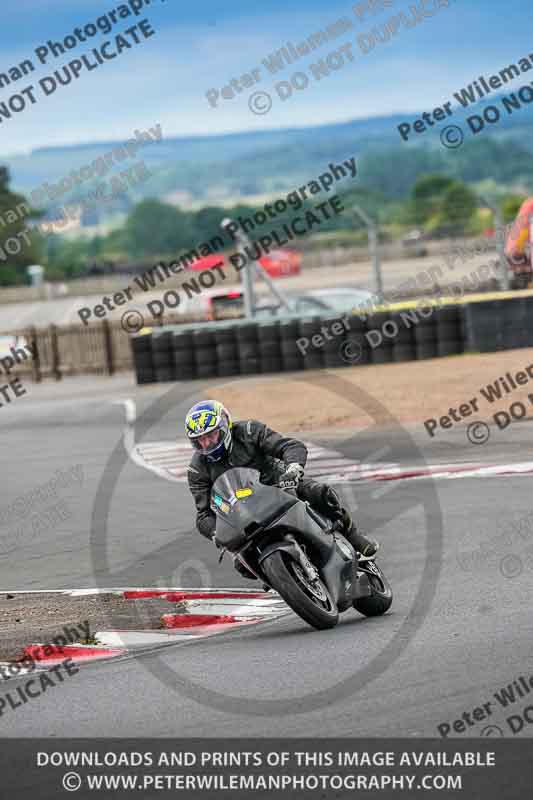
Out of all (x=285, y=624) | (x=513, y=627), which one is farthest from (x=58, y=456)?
(x=513, y=627)

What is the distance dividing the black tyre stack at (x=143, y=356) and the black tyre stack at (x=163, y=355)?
91mm

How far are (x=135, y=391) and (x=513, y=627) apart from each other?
22970mm

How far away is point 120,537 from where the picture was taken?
42.9ft

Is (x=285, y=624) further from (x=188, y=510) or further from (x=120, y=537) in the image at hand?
(x=188, y=510)

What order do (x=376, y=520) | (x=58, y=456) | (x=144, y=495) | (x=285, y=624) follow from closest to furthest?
(x=285, y=624), (x=376, y=520), (x=144, y=495), (x=58, y=456)

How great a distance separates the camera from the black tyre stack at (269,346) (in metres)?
28.9

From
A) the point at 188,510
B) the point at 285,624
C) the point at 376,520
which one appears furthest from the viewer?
the point at 188,510

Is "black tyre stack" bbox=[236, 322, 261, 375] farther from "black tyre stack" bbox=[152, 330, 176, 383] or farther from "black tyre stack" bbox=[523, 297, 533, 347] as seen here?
"black tyre stack" bbox=[523, 297, 533, 347]

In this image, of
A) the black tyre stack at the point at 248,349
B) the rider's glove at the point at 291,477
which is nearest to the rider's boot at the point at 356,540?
→ the rider's glove at the point at 291,477

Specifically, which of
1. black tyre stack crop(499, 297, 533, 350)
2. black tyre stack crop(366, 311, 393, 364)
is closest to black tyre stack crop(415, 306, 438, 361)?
black tyre stack crop(366, 311, 393, 364)
